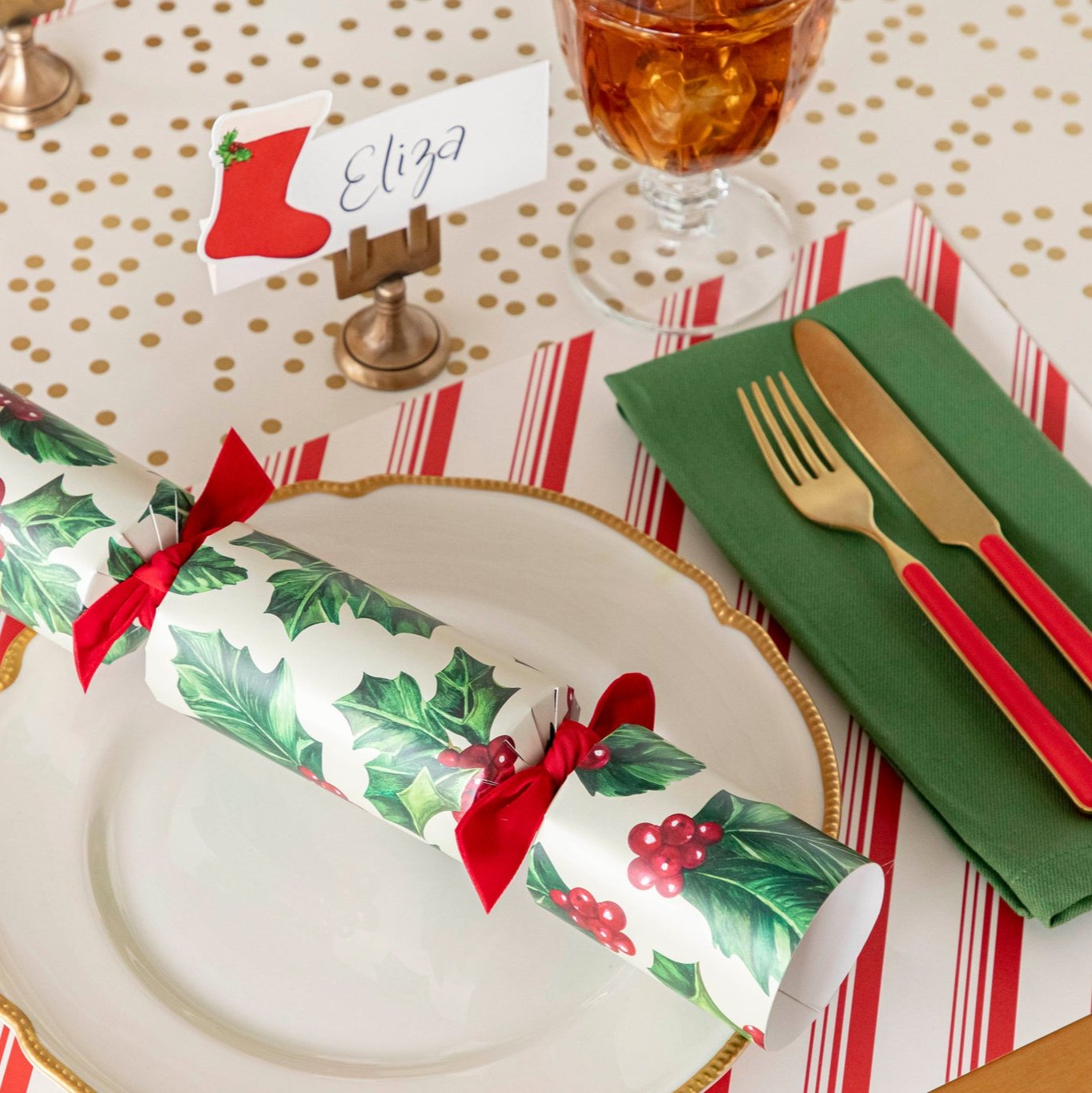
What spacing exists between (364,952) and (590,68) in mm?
543

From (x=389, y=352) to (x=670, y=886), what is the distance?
1.64ft

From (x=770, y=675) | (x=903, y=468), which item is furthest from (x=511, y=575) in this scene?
(x=903, y=468)

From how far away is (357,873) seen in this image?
738 mm

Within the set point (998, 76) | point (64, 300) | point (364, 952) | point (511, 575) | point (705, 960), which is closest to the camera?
point (705, 960)

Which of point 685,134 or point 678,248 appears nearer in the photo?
point 685,134

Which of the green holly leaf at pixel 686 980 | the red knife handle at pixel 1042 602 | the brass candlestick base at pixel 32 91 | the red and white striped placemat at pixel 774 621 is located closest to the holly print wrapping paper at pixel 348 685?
the green holly leaf at pixel 686 980

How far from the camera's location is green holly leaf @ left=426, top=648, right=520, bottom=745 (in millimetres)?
640

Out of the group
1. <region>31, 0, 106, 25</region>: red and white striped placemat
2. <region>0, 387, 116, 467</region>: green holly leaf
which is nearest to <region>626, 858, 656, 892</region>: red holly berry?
<region>0, 387, 116, 467</region>: green holly leaf

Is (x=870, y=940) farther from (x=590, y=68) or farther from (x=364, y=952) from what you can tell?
(x=590, y=68)

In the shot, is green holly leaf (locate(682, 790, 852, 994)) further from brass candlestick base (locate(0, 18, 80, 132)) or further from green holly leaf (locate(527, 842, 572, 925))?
brass candlestick base (locate(0, 18, 80, 132))

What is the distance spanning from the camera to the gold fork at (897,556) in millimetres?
755

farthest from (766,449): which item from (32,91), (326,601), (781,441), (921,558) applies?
(32,91)

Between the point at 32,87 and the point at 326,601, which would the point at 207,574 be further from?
the point at 32,87

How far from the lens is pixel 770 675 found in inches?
30.3
